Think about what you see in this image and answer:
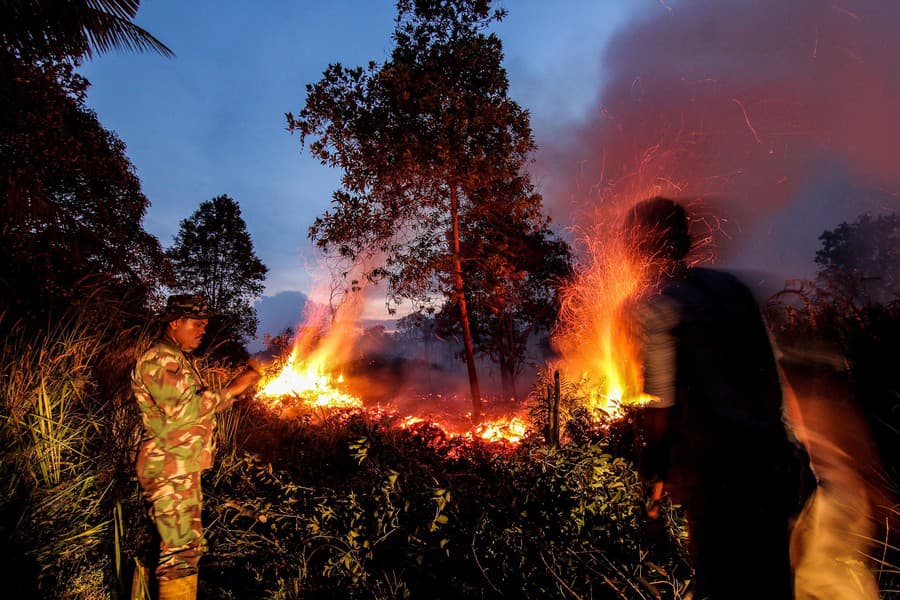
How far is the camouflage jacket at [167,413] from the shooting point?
9.84 feet

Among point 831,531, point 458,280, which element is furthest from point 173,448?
point 458,280

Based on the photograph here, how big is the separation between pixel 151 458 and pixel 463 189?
367 inches

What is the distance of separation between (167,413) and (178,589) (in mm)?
1242

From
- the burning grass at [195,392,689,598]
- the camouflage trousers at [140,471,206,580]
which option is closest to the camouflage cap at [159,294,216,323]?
the camouflage trousers at [140,471,206,580]

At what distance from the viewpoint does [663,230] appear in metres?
2.48

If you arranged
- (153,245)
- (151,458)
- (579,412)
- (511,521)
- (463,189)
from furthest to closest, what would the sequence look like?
(153,245) → (463,189) → (579,412) → (511,521) → (151,458)

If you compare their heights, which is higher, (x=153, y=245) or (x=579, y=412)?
(x=153, y=245)

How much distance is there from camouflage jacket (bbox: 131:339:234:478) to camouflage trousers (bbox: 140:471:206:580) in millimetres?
83

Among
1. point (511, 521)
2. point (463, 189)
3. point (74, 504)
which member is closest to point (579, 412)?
point (511, 521)

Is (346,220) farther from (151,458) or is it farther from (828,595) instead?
(828,595)

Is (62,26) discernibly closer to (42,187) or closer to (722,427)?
(42,187)

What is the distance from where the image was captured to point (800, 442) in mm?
1758

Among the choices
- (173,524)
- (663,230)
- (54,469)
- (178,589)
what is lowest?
(178,589)

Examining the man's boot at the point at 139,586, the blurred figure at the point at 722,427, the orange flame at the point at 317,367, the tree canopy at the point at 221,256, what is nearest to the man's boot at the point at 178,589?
the man's boot at the point at 139,586
